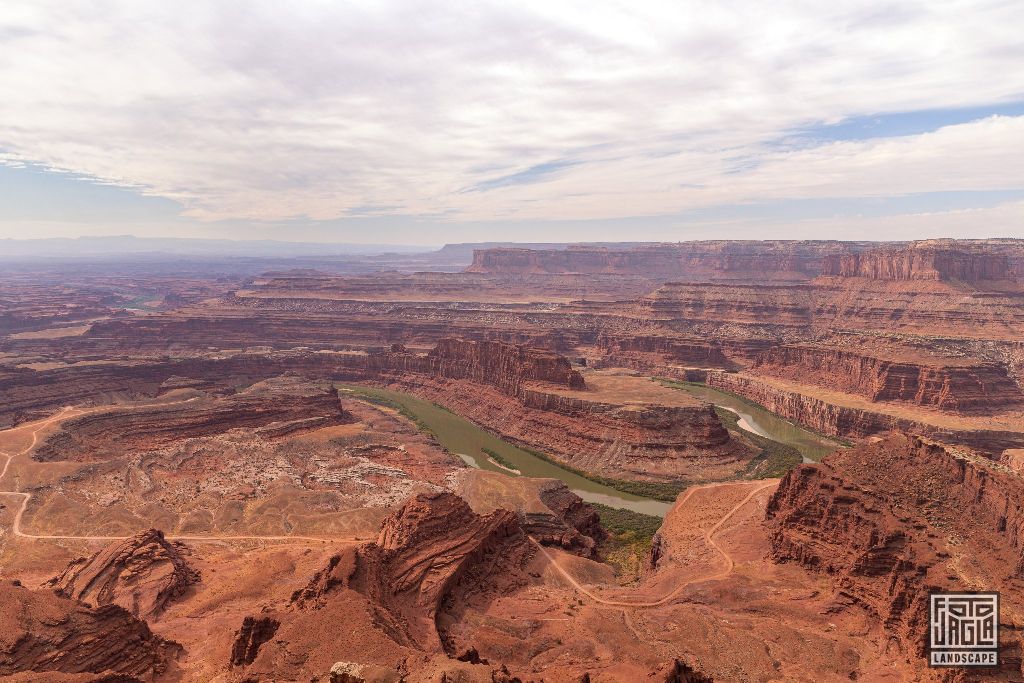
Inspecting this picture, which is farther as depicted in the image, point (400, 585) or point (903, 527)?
point (903, 527)

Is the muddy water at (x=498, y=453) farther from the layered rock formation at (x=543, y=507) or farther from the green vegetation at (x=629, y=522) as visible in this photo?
the layered rock formation at (x=543, y=507)

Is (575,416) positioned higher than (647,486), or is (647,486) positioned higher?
(575,416)

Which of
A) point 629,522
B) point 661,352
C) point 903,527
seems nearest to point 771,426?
point 661,352

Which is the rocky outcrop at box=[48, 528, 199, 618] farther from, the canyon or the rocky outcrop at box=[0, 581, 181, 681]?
the rocky outcrop at box=[0, 581, 181, 681]

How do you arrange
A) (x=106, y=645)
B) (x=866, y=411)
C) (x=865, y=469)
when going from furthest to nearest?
(x=866, y=411) < (x=865, y=469) < (x=106, y=645)

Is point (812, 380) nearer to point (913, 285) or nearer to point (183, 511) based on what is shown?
point (913, 285)

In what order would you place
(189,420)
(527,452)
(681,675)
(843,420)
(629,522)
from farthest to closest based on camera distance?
(843,420)
(527,452)
(189,420)
(629,522)
(681,675)

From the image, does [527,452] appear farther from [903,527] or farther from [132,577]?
[903,527]

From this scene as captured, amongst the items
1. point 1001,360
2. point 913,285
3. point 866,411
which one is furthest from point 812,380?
point 913,285
